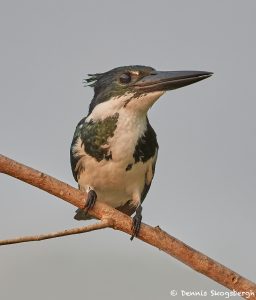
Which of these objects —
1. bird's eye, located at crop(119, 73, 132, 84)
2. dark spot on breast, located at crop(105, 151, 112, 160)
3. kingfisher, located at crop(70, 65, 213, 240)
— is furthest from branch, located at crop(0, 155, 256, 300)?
bird's eye, located at crop(119, 73, 132, 84)

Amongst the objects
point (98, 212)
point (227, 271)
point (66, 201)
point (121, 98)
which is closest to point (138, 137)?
point (121, 98)

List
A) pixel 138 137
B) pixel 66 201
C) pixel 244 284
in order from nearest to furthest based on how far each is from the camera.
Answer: pixel 244 284 → pixel 66 201 → pixel 138 137

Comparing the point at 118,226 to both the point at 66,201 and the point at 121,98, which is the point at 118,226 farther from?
the point at 121,98

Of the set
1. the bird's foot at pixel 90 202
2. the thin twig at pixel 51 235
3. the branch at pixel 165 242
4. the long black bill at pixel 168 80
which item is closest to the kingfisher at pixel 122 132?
the long black bill at pixel 168 80

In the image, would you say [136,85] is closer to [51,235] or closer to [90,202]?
[90,202]

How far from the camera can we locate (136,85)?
6.58 m

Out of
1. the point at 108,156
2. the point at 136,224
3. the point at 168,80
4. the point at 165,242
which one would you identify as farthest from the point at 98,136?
the point at 165,242

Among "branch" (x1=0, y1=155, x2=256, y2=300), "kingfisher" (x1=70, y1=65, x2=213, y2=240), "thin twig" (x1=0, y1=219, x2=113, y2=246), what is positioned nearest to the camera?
"thin twig" (x1=0, y1=219, x2=113, y2=246)

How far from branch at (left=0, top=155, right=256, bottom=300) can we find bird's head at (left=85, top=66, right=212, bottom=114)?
1514mm

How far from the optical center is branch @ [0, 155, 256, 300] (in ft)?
15.6

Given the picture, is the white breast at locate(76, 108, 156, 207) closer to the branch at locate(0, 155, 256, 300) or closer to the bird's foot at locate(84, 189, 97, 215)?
the bird's foot at locate(84, 189, 97, 215)

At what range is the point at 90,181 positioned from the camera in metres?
6.98

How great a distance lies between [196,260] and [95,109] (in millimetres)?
2390

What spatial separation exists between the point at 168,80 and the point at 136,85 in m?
0.33
